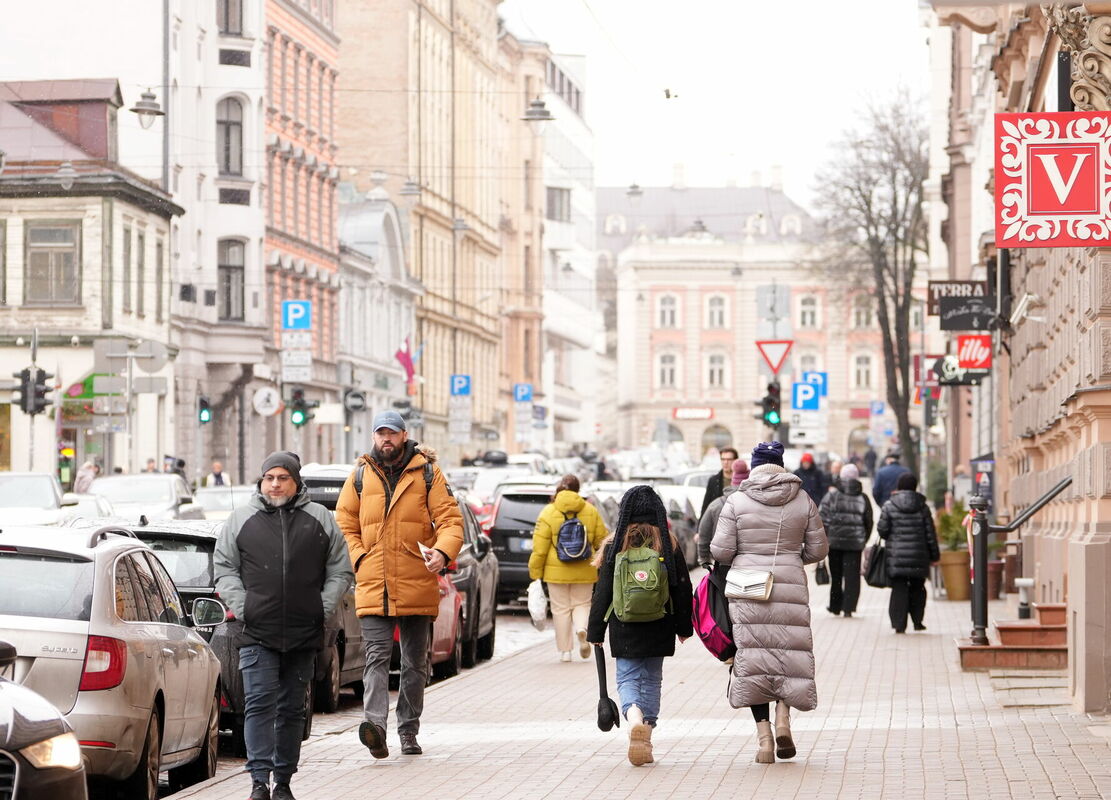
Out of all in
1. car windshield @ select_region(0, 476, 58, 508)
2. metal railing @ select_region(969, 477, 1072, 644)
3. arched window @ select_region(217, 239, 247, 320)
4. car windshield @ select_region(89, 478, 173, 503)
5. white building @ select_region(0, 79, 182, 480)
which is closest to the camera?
metal railing @ select_region(969, 477, 1072, 644)

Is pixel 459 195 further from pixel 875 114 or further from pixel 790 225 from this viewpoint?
pixel 790 225

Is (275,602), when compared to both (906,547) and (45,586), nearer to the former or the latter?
(45,586)

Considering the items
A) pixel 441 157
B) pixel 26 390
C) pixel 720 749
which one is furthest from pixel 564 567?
pixel 441 157

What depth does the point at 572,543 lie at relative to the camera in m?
21.2

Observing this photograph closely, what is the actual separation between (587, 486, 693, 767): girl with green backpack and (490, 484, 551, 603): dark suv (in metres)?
15.3

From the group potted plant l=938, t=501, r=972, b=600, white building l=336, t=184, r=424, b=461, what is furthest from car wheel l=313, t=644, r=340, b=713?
white building l=336, t=184, r=424, b=461

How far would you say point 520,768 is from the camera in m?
12.8

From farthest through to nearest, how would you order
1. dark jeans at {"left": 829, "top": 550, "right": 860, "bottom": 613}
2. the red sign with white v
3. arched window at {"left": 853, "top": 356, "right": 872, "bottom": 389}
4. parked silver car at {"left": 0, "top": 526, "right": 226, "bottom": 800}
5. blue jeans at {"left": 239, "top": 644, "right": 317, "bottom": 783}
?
arched window at {"left": 853, "top": 356, "right": 872, "bottom": 389} → dark jeans at {"left": 829, "top": 550, "right": 860, "bottom": 613} → the red sign with white v → blue jeans at {"left": 239, "top": 644, "right": 317, "bottom": 783} → parked silver car at {"left": 0, "top": 526, "right": 226, "bottom": 800}

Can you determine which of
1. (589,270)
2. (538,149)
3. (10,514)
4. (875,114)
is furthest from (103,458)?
(589,270)

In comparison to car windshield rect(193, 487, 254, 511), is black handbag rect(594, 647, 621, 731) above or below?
below

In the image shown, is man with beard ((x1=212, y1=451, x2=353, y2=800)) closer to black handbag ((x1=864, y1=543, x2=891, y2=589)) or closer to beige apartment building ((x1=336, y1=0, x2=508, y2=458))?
black handbag ((x1=864, y1=543, x2=891, y2=589))

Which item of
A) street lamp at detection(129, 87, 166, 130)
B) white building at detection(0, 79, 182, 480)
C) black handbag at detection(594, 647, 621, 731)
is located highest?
street lamp at detection(129, 87, 166, 130)

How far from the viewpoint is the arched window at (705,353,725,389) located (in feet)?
518

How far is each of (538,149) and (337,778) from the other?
106895mm
